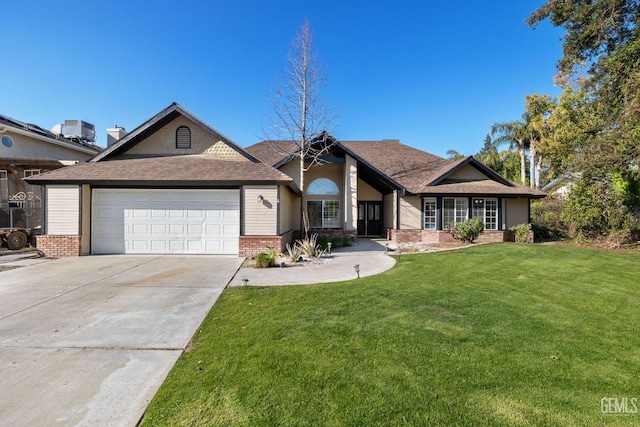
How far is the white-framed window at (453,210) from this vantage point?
51.4 ft

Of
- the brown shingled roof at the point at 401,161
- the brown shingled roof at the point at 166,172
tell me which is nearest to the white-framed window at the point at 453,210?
the brown shingled roof at the point at 401,161

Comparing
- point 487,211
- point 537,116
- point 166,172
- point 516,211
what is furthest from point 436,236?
point 537,116

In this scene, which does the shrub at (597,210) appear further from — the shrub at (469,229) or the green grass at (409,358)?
the green grass at (409,358)

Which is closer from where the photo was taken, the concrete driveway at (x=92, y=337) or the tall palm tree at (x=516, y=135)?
the concrete driveway at (x=92, y=337)

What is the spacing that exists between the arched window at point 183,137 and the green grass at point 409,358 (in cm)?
888

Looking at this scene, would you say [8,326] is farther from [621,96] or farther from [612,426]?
[621,96]

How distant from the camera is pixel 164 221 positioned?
1113cm

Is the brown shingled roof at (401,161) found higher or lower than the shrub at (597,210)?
higher

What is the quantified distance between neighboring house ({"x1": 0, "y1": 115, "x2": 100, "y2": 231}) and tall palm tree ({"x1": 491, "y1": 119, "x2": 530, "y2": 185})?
36.7m

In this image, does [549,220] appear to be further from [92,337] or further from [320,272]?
[92,337]

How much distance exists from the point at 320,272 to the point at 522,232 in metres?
12.2

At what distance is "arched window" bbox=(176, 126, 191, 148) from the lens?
12.7 metres

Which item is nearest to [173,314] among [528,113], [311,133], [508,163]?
[311,133]

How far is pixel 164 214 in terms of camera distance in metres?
11.1
